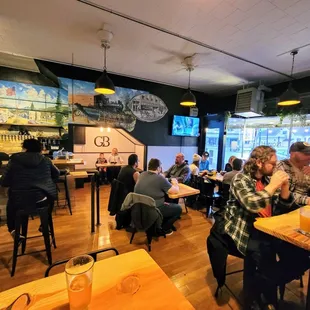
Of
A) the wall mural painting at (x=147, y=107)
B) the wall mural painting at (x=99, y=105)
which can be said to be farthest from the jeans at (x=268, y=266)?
the wall mural painting at (x=147, y=107)

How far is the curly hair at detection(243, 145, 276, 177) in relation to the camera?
5.17 ft

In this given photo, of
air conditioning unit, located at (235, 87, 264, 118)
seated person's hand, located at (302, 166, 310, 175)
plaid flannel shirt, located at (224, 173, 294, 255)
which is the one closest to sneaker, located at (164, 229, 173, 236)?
plaid flannel shirt, located at (224, 173, 294, 255)

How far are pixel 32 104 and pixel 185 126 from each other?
4708mm

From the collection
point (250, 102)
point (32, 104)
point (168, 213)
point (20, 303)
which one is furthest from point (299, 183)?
point (32, 104)

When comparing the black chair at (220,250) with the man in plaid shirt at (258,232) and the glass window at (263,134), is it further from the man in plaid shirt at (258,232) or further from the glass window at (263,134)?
the glass window at (263,134)

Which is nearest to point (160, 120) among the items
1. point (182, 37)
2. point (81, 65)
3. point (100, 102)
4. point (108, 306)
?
point (100, 102)

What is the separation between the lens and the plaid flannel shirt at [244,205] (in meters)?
1.42

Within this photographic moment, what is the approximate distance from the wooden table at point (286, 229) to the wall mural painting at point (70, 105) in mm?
5006

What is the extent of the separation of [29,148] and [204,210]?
11.3ft

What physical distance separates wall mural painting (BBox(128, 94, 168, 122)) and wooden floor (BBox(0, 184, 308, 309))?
3.40m

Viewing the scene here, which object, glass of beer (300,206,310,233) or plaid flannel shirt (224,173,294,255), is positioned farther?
plaid flannel shirt (224,173,294,255)

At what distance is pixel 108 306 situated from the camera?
71 centimetres

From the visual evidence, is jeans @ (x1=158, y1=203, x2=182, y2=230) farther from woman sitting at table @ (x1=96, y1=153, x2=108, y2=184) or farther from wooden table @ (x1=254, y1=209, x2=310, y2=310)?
woman sitting at table @ (x1=96, y1=153, x2=108, y2=184)

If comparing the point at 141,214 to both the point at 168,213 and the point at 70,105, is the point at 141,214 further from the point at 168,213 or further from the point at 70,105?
the point at 70,105
